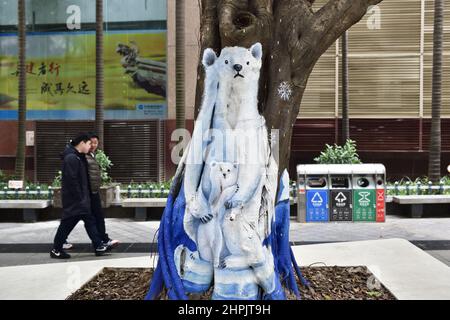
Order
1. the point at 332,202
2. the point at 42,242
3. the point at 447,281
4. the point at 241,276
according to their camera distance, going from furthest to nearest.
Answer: the point at 332,202 → the point at 42,242 → the point at 447,281 → the point at 241,276

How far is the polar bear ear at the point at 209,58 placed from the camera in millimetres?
4797

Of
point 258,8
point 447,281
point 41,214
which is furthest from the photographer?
point 41,214

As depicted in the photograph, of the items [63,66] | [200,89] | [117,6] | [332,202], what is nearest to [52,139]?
[63,66]

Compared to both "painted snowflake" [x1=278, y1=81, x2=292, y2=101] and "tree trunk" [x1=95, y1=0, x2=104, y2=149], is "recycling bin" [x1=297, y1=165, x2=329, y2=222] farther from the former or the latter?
"painted snowflake" [x1=278, y1=81, x2=292, y2=101]

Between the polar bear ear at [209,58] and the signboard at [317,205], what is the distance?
6.94m

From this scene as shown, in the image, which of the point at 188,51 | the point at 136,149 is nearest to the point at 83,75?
the point at 136,149

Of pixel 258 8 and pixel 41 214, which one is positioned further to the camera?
pixel 41 214

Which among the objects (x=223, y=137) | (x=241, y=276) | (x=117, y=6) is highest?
(x=117, y=6)

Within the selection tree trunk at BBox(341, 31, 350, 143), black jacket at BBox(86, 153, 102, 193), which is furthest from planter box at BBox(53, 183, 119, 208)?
tree trunk at BBox(341, 31, 350, 143)

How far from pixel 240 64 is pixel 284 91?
50cm

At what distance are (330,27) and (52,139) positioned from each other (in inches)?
528

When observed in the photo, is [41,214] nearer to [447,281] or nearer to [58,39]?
[58,39]
